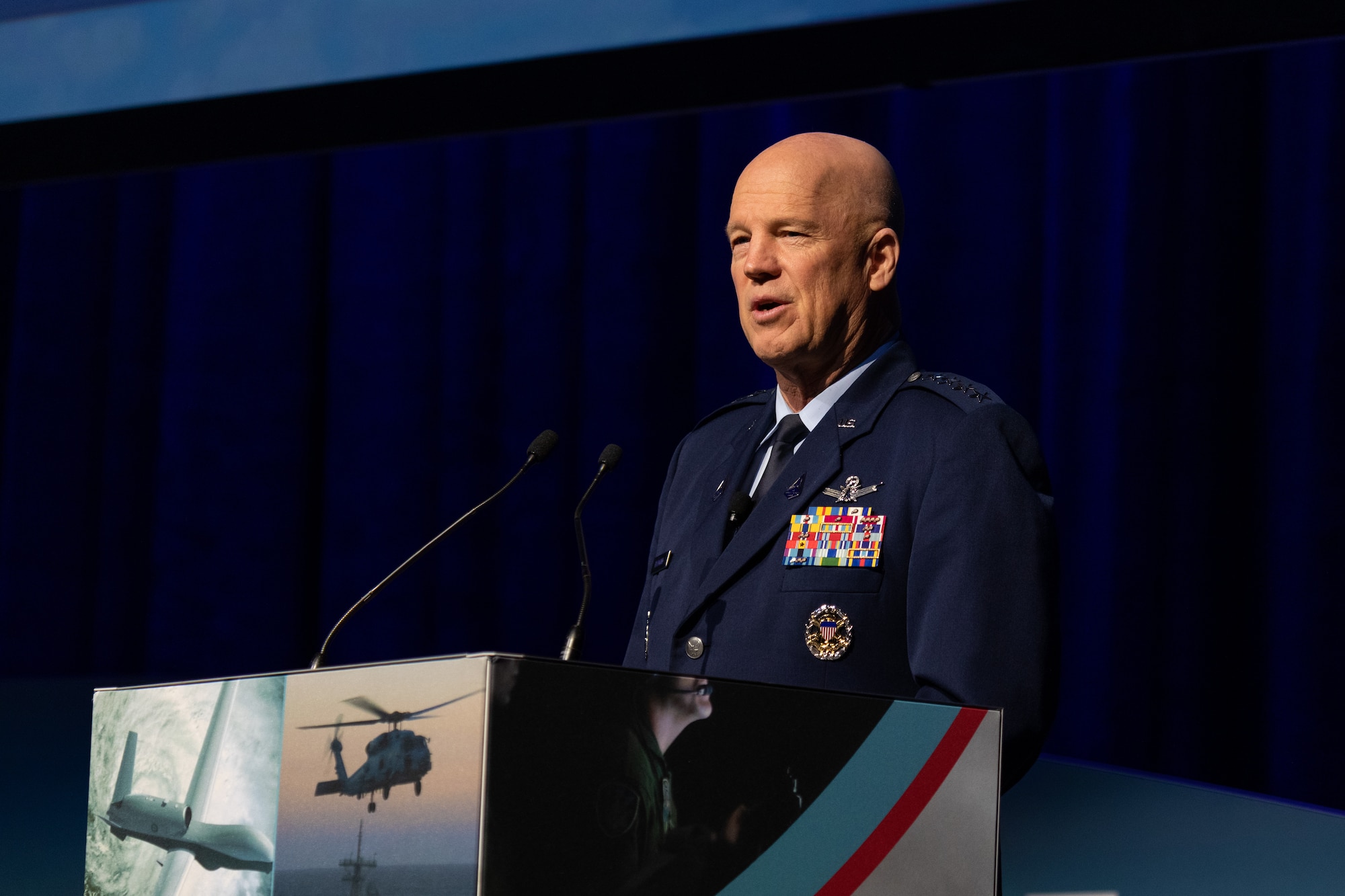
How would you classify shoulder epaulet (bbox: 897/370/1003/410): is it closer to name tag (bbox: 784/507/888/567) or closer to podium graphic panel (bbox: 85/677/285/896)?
name tag (bbox: 784/507/888/567)

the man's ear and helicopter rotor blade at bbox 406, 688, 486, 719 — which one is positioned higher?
the man's ear

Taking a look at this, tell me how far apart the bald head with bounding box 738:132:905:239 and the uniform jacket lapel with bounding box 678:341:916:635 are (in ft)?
0.44

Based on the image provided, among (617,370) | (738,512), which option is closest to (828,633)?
(738,512)

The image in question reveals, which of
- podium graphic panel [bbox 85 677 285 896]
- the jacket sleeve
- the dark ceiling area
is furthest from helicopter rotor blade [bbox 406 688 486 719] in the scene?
the dark ceiling area

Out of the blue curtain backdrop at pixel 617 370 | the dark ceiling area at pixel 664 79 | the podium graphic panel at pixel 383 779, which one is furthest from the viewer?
the blue curtain backdrop at pixel 617 370

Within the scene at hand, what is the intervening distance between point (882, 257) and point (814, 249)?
0.08m

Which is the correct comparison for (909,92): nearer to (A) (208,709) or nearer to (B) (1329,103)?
(B) (1329,103)

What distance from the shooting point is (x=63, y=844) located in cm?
192

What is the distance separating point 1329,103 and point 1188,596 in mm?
995

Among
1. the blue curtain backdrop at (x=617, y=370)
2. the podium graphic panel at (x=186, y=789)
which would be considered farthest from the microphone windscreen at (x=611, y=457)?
the blue curtain backdrop at (x=617, y=370)

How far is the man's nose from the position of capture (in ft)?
5.02

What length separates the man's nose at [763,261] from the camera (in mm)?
1529

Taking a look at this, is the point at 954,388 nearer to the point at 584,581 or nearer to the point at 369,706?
the point at 584,581

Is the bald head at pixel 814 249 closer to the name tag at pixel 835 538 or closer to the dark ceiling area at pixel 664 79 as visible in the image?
the name tag at pixel 835 538
